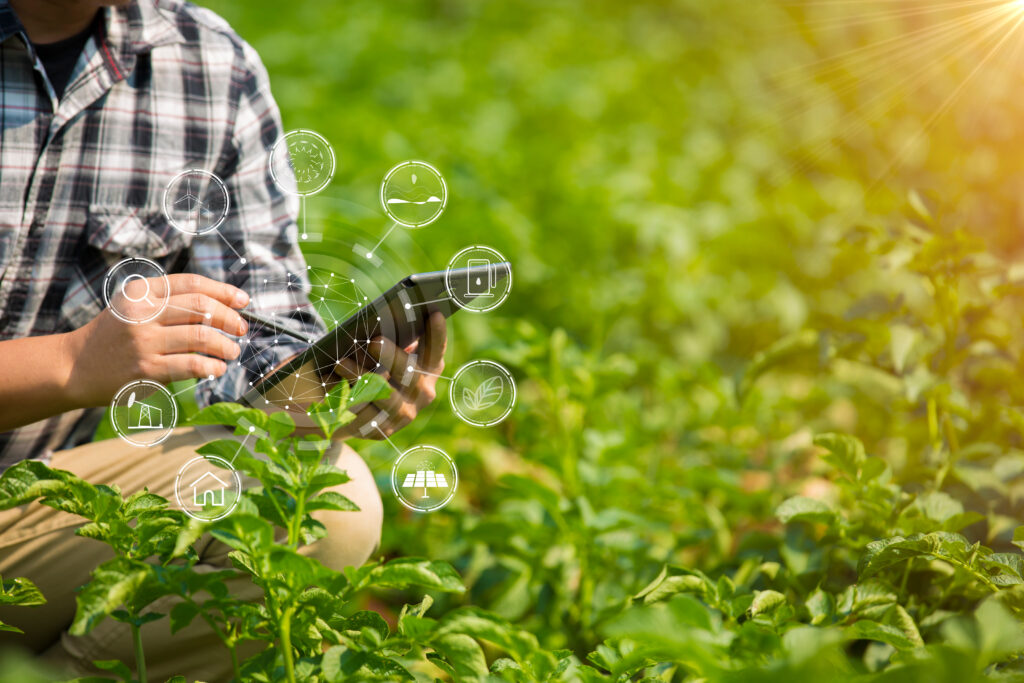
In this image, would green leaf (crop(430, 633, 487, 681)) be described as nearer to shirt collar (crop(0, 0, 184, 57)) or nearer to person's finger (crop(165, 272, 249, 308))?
person's finger (crop(165, 272, 249, 308))

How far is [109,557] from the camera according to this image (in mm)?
1462

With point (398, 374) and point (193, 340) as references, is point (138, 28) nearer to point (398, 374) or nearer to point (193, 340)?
point (193, 340)

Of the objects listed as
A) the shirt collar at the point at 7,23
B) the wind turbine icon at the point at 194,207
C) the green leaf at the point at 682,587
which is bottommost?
the green leaf at the point at 682,587

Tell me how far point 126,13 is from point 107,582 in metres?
1.06

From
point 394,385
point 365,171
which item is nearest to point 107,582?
point 394,385

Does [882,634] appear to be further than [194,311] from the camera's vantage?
No

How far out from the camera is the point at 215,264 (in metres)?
1.48

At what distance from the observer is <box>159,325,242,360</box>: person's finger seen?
120cm

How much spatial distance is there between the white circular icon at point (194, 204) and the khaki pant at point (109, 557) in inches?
15.1

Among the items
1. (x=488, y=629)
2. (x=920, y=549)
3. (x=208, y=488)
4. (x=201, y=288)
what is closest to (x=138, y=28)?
(x=201, y=288)

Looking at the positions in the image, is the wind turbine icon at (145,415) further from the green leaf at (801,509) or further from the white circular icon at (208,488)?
the green leaf at (801,509)

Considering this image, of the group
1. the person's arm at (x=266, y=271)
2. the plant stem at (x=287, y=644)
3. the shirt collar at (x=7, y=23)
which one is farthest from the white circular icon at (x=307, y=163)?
the plant stem at (x=287, y=644)

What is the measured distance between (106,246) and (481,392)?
0.73m

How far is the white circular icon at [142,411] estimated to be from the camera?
1.24 meters
